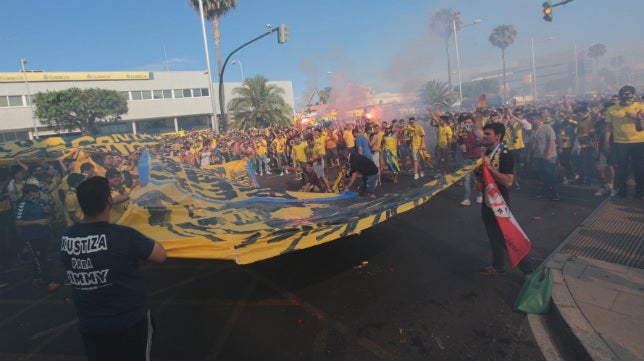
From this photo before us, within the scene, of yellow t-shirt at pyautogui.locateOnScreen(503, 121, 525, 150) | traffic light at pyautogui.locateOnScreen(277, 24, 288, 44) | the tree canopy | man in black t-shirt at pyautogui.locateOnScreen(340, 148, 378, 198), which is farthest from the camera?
the tree canopy

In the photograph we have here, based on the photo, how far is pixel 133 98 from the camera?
1841 inches

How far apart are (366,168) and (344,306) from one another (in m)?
4.19

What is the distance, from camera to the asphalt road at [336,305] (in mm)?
3377

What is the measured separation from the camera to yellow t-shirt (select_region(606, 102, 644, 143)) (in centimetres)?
684

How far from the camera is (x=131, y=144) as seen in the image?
11.2 m

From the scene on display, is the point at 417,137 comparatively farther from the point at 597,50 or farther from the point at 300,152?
the point at 597,50

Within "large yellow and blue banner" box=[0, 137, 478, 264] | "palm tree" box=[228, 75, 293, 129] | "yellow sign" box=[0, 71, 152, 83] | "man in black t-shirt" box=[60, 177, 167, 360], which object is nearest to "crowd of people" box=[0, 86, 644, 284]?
"large yellow and blue banner" box=[0, 137, 478, 264]

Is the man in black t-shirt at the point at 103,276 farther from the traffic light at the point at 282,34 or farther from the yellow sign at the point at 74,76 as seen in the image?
the yellow sign at the point at 74,76

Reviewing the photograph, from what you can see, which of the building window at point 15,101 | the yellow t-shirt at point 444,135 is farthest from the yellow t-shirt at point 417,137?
the building window at point 15,101

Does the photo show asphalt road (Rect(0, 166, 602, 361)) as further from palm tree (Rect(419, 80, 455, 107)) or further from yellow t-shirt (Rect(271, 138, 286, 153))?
palm tree (Rect(419, 80, 455, 107))

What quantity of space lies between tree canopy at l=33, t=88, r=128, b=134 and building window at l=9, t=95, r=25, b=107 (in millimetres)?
4432

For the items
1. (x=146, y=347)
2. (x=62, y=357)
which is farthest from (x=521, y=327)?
(x=62, y=357)

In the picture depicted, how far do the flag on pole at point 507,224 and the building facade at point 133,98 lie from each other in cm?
4386

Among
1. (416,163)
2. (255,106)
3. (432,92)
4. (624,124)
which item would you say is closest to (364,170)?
(416,163)
